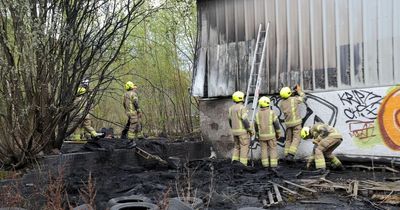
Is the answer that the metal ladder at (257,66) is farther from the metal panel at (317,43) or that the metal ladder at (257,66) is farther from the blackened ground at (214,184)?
the blackened ground at (214,184)

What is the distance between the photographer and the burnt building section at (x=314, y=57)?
29.4ft

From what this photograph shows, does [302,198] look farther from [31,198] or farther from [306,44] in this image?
[306,44]

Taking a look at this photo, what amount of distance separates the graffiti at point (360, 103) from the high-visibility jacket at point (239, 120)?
7.44 ft

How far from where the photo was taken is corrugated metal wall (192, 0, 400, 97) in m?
8.97

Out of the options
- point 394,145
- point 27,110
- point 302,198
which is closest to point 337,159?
point 394,145

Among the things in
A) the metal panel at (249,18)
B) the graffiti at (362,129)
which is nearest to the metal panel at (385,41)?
the graffiti at (362,129)

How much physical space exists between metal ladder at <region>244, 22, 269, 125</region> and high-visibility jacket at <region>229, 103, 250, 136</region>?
569 mm

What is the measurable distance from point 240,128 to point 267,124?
0.67m

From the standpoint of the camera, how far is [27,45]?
766 centimetres

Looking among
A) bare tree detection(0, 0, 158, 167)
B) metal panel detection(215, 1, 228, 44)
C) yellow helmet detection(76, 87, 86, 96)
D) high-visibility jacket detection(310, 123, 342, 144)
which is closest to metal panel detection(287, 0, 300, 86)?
high-visibility jacket detection(310, 123, 342, 144)

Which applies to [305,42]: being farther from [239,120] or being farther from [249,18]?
[239,120]

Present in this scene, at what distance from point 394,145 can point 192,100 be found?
32.0ft

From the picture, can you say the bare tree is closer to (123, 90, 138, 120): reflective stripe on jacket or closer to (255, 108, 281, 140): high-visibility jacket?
(123, 90, 138, 120): reflective stripe on jacket

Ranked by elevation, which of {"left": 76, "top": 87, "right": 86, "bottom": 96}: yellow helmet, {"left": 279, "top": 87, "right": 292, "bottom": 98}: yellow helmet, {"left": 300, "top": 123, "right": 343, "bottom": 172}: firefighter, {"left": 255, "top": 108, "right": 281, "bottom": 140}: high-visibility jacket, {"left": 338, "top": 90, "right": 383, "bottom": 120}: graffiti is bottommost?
{"left": 300, "top": 123, "right": 343, "bottom": 172}: firefighter
